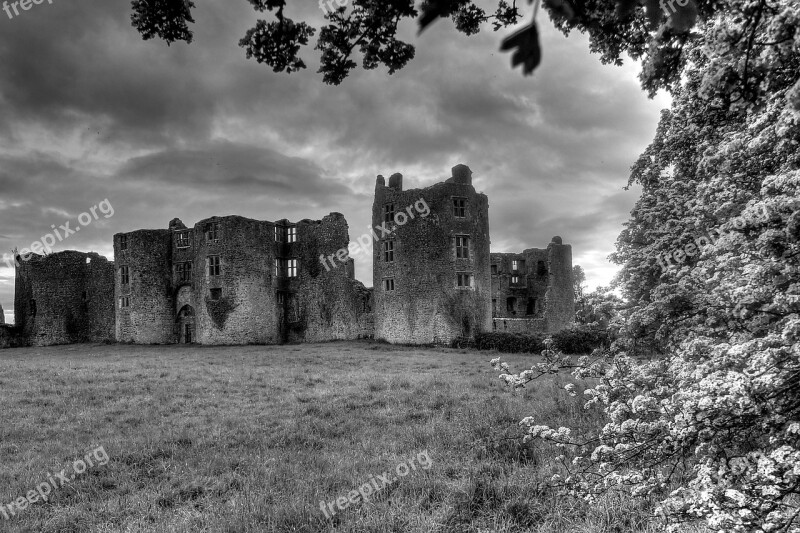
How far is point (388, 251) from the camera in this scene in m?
36.5

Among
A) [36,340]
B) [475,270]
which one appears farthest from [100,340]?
[475,270]

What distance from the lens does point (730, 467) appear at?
11.2 ft

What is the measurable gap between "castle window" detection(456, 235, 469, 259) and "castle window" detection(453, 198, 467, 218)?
5.55ft

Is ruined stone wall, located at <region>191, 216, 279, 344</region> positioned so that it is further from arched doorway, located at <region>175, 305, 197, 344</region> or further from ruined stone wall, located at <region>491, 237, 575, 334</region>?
→ ruined stone wall, located at <region>491, 237, 575, 334</region>

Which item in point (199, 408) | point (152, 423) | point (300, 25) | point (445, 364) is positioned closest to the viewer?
point (300, 25)

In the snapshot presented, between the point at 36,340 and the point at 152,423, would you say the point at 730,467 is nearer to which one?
the point at 152,423

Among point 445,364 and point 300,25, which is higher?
point 300,25

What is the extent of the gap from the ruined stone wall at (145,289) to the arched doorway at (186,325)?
65 centimetres

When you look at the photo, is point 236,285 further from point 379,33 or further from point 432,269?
point 379,33

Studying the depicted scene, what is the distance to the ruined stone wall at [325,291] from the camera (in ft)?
130

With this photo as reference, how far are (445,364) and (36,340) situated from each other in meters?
42.7

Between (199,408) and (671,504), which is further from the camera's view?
(199,408)

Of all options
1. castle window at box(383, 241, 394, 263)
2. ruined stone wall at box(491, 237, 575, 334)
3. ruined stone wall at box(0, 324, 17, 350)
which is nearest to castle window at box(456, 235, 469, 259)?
castle window at box(383, 241, 394, 263)

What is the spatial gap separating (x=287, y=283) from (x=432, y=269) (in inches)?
534
